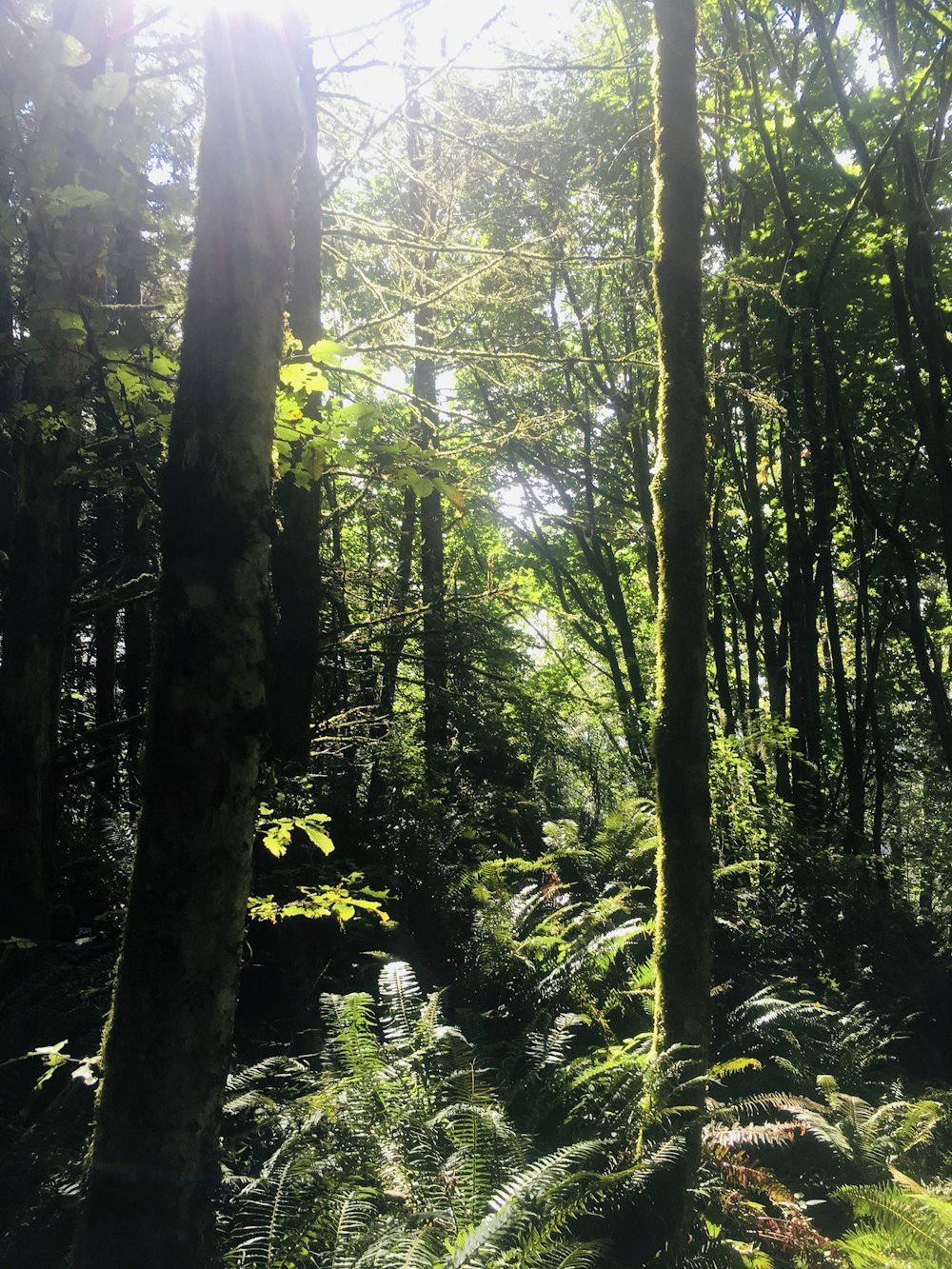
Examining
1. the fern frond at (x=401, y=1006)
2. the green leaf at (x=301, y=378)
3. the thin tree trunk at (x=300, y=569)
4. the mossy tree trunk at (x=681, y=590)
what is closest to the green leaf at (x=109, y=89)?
the green leaf at (x=301, y=378)

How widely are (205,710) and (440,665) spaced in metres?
5.05

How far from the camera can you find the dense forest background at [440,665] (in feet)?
7.73

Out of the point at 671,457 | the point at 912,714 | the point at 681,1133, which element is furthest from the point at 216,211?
the point at 912,714

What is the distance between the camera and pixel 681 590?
334 centimetres

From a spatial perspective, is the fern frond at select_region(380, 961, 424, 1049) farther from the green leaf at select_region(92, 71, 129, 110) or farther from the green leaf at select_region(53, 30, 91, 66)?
the green leaf at select_region(53, 30, 91, 66)

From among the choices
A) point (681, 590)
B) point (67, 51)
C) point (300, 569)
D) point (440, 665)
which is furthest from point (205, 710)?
point (440, 665)

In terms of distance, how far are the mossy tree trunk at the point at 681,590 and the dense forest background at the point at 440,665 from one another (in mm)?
133

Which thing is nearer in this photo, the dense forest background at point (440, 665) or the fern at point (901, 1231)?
the dense forest background at point (440, 665)

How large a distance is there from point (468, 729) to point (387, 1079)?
5.83 metres

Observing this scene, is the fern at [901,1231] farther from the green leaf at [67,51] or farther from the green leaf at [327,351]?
the green leaf at [67,51]

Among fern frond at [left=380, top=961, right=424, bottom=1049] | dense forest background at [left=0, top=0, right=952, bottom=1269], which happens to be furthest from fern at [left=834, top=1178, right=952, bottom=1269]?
fern frond at [left=380, top=961, right=424, bottom=1049]

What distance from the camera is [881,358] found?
27.7 ft

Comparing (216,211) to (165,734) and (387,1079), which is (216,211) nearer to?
(165,734)

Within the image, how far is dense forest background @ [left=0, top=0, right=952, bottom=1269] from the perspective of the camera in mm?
2355
